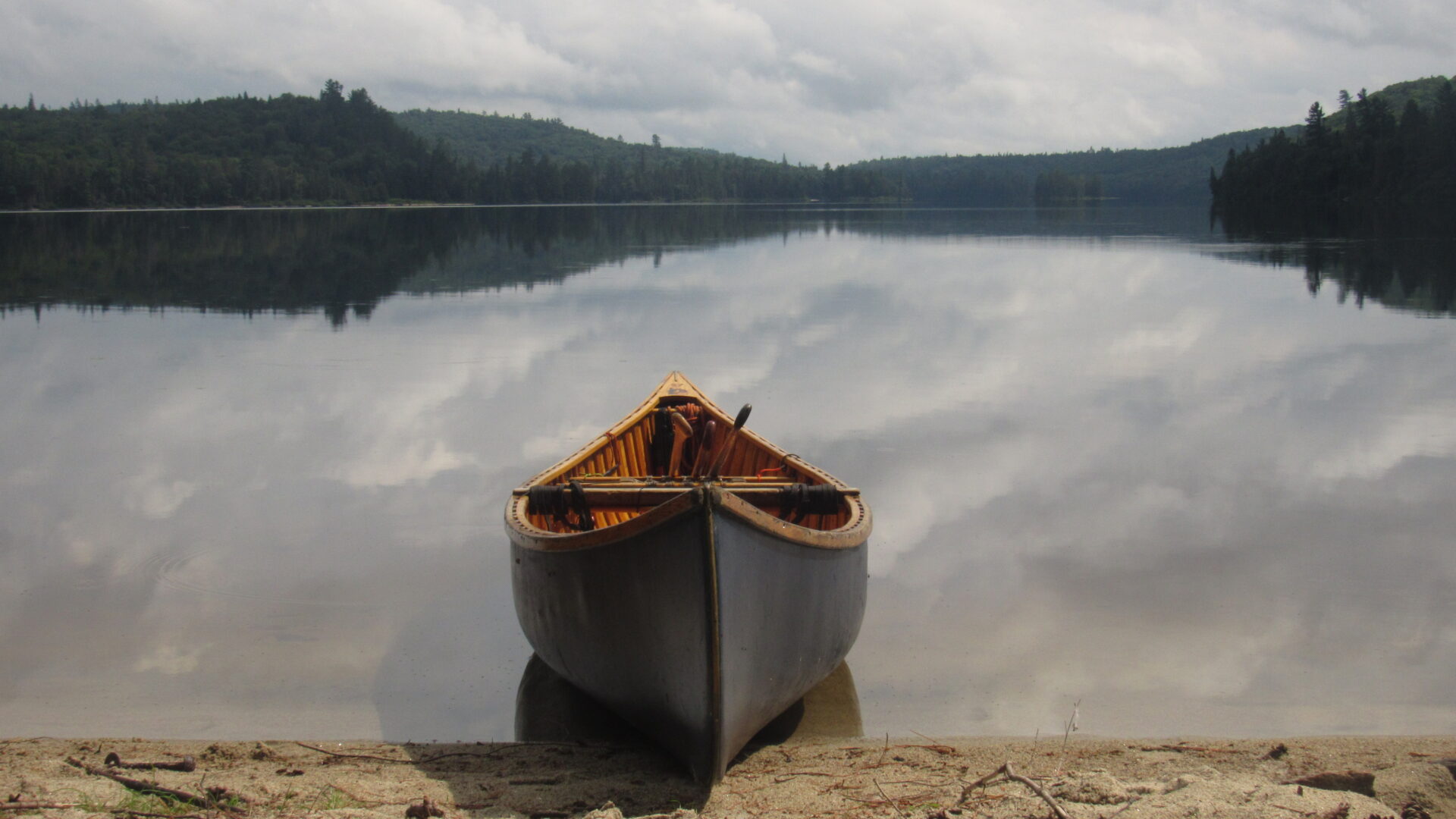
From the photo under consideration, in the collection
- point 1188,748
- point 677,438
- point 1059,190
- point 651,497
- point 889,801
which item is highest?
point 1059,190

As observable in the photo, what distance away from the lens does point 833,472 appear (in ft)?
45.0

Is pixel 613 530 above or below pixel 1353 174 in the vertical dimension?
below

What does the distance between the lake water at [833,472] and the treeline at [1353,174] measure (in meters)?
56.6

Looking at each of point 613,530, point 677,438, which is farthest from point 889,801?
point 677,438

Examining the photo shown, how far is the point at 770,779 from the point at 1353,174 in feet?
352

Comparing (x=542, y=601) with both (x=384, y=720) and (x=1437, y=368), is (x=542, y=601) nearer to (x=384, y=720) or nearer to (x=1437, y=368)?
(x=384, y=720)

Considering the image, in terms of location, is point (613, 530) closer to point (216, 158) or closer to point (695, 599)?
point (695, 599)

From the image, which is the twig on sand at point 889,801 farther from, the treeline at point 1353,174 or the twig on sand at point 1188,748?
the treeline at point 1353,174

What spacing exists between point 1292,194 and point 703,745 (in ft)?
361

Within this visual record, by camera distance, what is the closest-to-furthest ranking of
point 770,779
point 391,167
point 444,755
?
1. point 770,779
2. point 444,755
3. point 391,167

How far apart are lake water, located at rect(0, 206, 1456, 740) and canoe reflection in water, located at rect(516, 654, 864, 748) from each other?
0.18 meters

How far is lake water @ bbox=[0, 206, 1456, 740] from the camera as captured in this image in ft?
27.8

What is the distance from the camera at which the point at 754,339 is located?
2500cm

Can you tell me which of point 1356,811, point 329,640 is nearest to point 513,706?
point 329,640
